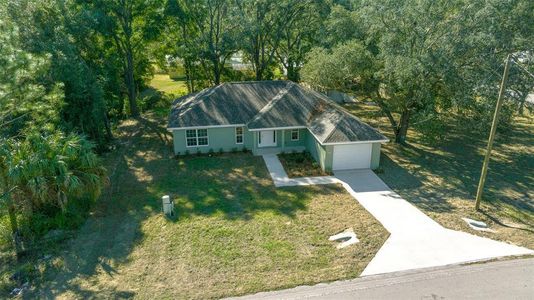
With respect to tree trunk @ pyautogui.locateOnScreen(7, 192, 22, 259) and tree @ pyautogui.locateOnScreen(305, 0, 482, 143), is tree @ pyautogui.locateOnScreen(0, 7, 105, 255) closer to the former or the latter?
tree trunk @ pyautogui.locateOnScreen(7, 192, 22, 259)

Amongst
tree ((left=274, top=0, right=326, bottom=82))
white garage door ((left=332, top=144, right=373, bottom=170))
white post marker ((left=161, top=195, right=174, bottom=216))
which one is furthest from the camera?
tree ((left=274, top=0, right=326, bottom=82))

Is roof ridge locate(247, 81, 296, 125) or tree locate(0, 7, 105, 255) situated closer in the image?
tree locate(0, 7, 105, 255)

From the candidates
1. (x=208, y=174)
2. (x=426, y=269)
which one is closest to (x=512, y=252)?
(x=426, y=269)

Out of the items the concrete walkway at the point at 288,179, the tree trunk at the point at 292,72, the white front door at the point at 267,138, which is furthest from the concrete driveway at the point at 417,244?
the tree trunk at the point at 292,72

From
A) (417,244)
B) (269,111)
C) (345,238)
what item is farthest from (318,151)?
(417,244)

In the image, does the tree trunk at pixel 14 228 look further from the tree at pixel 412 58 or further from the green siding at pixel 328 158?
the tree at pixel 412 58

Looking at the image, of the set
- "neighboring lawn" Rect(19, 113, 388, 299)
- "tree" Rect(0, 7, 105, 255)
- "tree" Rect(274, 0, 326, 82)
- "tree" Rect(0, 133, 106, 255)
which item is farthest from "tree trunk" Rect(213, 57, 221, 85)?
"tree" Rect(0, 133, 106, 255)
